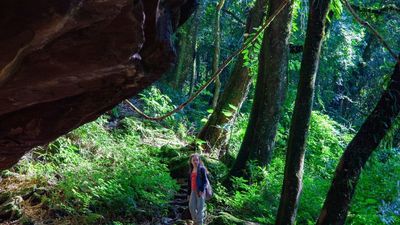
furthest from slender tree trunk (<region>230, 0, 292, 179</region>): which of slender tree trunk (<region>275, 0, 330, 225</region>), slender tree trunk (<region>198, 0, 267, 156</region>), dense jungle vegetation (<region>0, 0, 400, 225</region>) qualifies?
slender tree trunk (<region>275, 0, 330, 225</region>)

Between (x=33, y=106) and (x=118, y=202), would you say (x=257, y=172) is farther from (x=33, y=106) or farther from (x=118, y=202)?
(x=33, y=106)

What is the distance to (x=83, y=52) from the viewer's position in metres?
4.04

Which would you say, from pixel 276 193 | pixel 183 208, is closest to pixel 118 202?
pixel 183 208

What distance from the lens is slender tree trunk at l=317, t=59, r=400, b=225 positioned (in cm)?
643

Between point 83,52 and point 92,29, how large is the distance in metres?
0.27

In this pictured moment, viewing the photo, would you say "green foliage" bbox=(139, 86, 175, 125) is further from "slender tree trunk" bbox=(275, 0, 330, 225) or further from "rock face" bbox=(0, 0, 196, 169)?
"rock face" bbox=(0, 0, 196, 169)

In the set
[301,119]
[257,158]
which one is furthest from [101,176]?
[301,119]

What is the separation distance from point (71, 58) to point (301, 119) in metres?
4.31

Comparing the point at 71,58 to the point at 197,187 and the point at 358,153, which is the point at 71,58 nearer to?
the point at 358,153

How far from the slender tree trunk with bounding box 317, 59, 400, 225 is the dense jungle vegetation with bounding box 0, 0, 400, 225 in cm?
1

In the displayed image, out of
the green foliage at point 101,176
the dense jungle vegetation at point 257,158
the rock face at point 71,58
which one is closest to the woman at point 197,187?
the dense jungle vegetation at point 257,158

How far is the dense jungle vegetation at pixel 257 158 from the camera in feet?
23.2

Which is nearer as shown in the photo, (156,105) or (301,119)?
(301,119)

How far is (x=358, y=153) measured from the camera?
6.52 m
